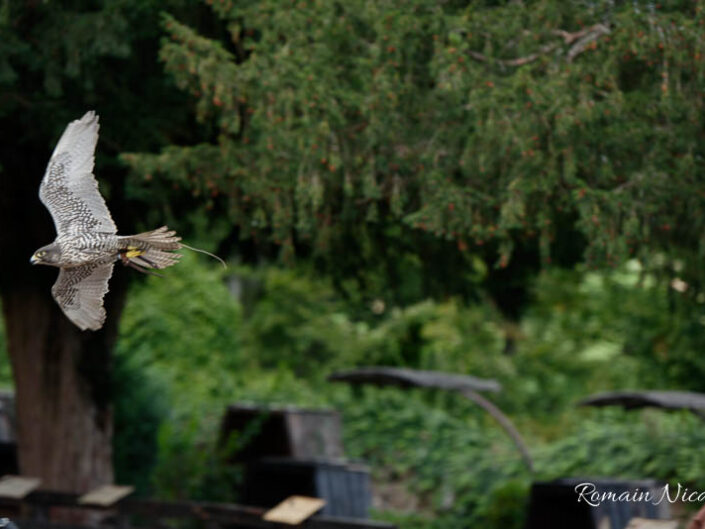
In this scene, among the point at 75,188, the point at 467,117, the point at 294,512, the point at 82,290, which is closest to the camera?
→ the point at 82,290

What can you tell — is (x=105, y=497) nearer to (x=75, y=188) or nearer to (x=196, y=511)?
(x=196, y=511)

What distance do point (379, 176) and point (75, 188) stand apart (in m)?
2.93

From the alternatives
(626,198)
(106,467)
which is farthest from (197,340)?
(626,198)

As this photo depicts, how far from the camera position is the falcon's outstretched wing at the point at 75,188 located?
594 centimetres

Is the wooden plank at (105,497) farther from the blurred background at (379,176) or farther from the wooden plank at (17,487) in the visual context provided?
the blurred background at (379,176)

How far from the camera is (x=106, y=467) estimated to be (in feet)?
38.7

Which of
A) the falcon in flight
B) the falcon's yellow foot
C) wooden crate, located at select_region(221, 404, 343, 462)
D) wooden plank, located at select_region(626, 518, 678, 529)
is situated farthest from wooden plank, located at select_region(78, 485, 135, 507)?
the falcon's yellow foot

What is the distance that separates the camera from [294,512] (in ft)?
29.6

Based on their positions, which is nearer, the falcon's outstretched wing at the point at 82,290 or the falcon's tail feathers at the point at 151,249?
the falcon's tail feathers at the point at 151,249

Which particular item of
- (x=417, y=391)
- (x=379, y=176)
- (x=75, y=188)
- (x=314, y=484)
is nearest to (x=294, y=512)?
(x=314, y=484)

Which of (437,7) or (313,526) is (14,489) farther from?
(437,7)

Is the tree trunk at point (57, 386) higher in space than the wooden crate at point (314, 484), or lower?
higher

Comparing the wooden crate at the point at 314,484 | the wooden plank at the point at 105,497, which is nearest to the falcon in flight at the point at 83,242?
the wooden plank at the point at 105,497

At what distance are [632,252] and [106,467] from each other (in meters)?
6.42
